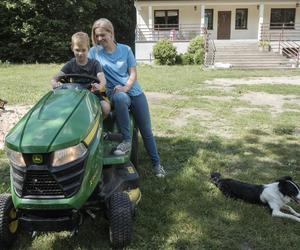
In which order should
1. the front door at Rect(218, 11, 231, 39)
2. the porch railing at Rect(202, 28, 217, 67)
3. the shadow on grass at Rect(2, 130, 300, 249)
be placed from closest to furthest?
the shadow on grass at Rect(2, 130, 300, 249), the porch railing at Rect(202, 28, 217, 67), the front door at Rect(218, 11, 231, 39)

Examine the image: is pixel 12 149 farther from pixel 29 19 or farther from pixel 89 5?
pixel 89 5

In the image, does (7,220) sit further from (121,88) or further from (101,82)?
(121,88)

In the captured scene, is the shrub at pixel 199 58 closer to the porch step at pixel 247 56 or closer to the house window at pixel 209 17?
the porch step at pixel 247 56

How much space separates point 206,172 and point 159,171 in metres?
0.65

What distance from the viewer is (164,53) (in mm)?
24219

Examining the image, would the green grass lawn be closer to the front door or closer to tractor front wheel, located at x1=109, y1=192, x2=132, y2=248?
tractor front wheel, located at x1=109, y1=192, x2=132, y2=248

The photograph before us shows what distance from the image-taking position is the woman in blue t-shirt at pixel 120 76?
14.3ft

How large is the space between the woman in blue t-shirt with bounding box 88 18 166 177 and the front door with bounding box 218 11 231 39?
1174 inches

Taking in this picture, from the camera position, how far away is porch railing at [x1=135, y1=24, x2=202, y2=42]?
29442 millimetres

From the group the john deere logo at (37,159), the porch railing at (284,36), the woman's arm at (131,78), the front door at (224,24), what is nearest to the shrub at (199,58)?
the porch railing at (284,36)

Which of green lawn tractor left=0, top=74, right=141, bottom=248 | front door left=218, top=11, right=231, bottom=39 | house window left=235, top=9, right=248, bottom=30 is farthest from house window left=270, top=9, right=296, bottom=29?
green lawn tractor left=0, top=74, right=141, bottom=248

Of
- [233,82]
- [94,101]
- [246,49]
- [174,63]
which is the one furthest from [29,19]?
[94,101]

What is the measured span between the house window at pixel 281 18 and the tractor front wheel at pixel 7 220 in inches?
1264

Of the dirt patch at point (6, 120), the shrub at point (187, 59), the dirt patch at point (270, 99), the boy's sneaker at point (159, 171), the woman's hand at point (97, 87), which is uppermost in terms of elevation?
the woman's hand at point (97, 87)
